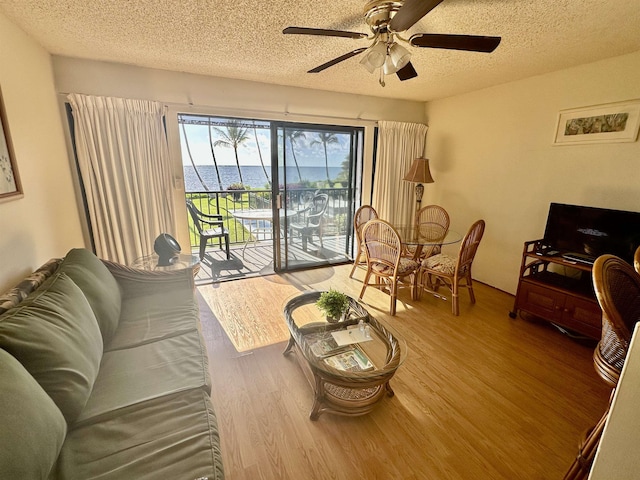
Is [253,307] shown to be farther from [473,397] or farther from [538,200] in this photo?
[538,200]

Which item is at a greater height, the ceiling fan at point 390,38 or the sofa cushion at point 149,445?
the ceiling fan at point 390,38

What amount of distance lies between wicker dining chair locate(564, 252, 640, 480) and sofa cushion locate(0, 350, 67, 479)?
6.56 ft

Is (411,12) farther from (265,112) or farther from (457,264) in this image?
(265,112)

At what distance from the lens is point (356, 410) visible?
1.63 m

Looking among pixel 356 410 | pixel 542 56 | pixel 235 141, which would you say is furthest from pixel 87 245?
pixel 542 56

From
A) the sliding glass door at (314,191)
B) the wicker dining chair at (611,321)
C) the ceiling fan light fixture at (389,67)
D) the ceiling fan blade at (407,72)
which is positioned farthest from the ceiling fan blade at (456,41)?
the sliding glass door at (314,191)

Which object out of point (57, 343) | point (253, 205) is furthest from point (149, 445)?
point (253, 205)

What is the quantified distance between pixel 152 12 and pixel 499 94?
10.9 feet

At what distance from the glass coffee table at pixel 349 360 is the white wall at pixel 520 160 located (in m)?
2.29

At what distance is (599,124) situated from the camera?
2480 mm

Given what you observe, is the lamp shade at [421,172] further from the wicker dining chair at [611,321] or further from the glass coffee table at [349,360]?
the wicker dining chair at [611,321]

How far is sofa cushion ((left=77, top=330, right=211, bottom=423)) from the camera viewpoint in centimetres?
122

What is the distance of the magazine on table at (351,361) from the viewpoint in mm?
1672

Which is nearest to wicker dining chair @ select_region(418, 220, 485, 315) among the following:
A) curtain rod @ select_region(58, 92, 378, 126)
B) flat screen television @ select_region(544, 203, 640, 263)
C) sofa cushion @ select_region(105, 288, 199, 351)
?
flat screen television @ select_region(544, 203, 640, 263)
